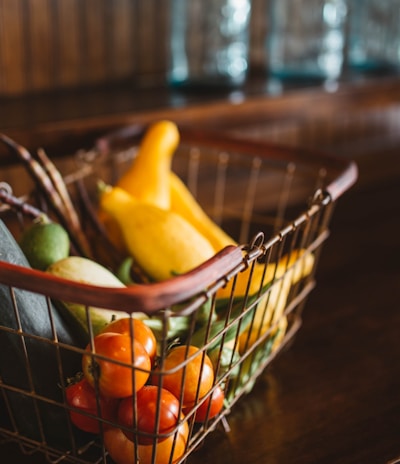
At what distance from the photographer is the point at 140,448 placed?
46cm

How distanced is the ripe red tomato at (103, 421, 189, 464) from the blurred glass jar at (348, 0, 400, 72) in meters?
1.20

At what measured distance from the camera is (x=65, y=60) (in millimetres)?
1091

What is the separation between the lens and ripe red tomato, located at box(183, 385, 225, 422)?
1.61 feet

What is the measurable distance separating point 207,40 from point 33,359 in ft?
2.71

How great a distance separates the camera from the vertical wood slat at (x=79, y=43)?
102 cm

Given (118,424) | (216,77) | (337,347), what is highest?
(216,77)

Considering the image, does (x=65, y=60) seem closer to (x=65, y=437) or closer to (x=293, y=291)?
(x=293, y=291)

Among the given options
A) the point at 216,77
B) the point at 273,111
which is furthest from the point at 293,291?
the point at 216,77

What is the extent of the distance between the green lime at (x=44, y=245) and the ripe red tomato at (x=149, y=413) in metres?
0.17

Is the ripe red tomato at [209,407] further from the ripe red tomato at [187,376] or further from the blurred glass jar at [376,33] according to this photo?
the blurred glass jar at [376,33]

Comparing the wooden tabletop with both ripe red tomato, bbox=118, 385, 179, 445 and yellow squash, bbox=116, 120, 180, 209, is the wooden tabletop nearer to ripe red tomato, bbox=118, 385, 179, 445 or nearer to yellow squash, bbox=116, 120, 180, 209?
ripe red tomato, bbox=118, 385, 179, 445

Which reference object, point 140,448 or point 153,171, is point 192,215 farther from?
point 140,448

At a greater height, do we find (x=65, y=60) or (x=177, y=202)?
(x=65, y=60)

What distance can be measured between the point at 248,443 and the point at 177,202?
1.10ft
